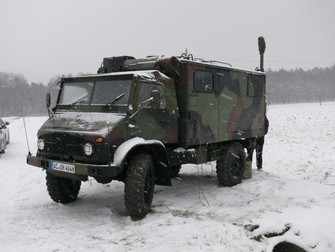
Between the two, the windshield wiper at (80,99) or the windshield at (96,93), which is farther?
the windshield wiper at (80,99)

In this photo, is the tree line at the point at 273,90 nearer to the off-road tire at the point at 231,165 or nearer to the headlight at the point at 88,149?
the off-road tire at the point at 231,165

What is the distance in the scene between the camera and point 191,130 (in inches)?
280

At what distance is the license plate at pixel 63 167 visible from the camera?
5.44 meters

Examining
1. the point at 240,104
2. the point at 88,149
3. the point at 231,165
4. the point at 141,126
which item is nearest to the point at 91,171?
the point at 88,149

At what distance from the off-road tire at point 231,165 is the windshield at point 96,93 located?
3419 millimetres

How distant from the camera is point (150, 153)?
639 cm

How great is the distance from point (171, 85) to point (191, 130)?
3.34 feet

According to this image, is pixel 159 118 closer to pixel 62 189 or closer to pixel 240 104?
pixel 62 189

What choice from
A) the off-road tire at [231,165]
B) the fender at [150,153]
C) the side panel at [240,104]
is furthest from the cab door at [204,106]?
the fender at [150,153]

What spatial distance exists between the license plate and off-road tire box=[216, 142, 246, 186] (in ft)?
13.1

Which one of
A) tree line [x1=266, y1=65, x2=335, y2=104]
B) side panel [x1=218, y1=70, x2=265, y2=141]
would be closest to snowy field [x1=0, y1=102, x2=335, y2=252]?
side panel [x1=218, y1=70, x2=265, y2=141]

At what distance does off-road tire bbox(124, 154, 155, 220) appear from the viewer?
5.61 metres

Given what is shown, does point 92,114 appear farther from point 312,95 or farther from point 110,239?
point 312,95

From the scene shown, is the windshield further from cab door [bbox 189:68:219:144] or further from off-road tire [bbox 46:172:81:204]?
cab door [bbox 189:68:219:144]
